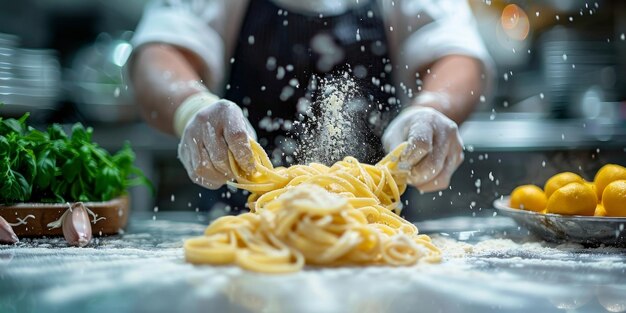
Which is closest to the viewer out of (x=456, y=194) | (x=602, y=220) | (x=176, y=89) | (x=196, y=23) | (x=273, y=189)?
(x=602, y=220)

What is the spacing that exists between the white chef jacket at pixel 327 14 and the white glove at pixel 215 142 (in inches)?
27.4

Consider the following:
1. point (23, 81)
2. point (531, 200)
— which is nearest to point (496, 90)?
point (531, 200)

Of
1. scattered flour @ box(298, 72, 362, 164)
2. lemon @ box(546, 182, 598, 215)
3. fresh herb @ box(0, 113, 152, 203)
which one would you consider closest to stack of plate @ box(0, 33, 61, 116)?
fresh herb @ box(0, 113, 152, 203)

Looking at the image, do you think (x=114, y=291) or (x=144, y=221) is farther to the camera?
(x=144, y=221)

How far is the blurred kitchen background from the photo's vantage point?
12.2ft

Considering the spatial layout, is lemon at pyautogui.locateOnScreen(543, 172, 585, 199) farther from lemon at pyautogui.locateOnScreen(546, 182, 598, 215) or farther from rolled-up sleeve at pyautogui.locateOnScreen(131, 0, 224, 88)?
rolled-up sleeve at pyautogui.locateOnScreen(131, 0, 224, 88)

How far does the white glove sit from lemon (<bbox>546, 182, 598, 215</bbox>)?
0.80 metres

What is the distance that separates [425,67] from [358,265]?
1432 mm

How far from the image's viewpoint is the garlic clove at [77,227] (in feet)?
5.50

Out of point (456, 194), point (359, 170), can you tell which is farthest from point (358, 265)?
point (456, 194)

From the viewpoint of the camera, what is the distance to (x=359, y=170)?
5.81 ft

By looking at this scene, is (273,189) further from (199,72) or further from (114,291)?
(199,72)

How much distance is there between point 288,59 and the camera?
253cm

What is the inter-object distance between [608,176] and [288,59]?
1255 millimetres
